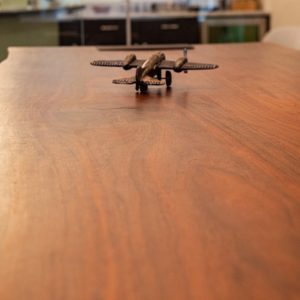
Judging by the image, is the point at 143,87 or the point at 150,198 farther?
the point at 143,87

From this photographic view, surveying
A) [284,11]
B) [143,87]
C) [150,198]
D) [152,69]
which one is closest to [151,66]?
[152,69]

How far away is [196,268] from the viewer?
1.64 ft

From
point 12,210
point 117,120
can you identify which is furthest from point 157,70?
point 12,210

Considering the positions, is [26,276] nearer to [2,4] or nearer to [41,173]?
[41,173]

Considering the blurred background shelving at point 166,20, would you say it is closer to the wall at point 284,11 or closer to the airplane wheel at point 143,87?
the wall at point 284,11

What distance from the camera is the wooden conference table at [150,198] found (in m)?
0.49

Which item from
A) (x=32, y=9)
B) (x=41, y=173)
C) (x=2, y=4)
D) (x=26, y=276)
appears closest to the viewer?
(x=26, y=276)

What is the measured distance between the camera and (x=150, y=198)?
674 mm

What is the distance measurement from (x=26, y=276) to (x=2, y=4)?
3.99 meters

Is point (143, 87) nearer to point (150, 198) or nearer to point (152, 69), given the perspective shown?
point (152, 69)

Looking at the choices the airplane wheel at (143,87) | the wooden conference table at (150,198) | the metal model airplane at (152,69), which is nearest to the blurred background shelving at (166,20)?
the metal model airplane at (152,69)

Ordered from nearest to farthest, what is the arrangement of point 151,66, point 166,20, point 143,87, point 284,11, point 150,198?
point 150,198
point 143,87
point 151,66
point 284,11
point 166,20

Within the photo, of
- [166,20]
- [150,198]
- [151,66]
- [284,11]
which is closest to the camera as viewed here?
[150,198]

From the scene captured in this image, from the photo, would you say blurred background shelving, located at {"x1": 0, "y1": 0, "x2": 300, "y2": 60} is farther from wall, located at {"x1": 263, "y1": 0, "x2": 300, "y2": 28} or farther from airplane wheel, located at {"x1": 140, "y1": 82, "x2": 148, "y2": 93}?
airplane wheel, located at {"x1": 140, "y1": 82, "x2": 148, "y2": 93}
